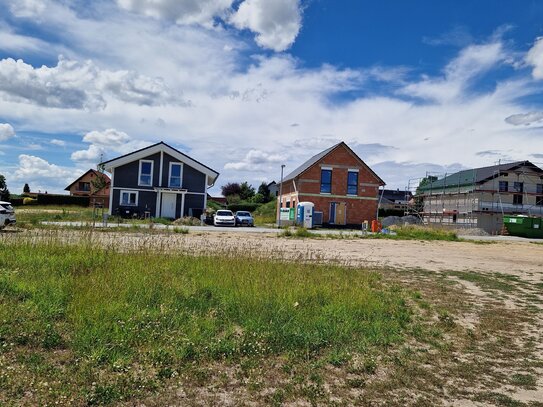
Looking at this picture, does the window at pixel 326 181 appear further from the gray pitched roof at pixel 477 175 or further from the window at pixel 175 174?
the gray pitched roof at pixel 477 175

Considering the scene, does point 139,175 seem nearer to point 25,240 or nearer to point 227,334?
point 25,240

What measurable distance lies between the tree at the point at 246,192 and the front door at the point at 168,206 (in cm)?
3861

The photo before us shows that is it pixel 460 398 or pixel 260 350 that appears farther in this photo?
pixel 260 350

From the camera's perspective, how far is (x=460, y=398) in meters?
4.14

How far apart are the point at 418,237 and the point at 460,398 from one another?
2748 centimetres

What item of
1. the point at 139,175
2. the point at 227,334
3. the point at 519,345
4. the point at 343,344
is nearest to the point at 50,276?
the point at 227,334

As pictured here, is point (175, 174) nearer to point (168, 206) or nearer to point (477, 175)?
point (168, 206)

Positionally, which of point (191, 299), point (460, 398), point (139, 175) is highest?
point (139, 175)

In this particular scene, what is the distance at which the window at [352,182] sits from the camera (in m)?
44.9

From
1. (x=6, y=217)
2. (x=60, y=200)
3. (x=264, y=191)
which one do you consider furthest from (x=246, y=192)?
(x=6, y=217)

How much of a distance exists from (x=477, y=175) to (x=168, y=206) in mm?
35630

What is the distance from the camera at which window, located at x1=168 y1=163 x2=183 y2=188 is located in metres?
39.1

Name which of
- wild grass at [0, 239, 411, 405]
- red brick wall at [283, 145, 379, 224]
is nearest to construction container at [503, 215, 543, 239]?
red brick wall at [283, 145, 379, 224]

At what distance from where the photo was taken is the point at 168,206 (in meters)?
38.9
